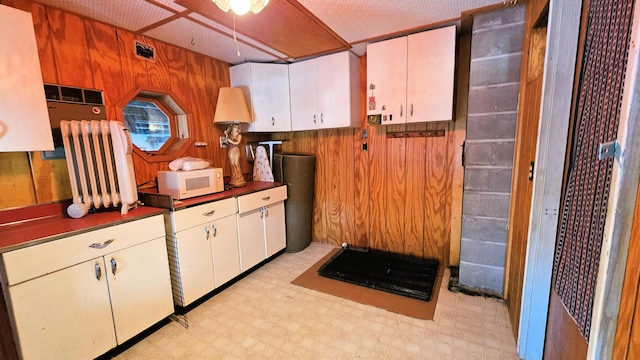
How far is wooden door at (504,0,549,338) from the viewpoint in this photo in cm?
150

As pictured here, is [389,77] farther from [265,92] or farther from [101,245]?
[101,245]

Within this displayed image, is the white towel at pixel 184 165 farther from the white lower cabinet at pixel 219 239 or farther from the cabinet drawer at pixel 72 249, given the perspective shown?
the cabinet drawer at pixel 72 249

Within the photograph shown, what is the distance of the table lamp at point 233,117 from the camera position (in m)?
2.62

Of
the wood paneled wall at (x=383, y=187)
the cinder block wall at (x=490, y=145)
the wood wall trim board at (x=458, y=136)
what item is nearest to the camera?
the cinder block wall at (x=490, y=145)

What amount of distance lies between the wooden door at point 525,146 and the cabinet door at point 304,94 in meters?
1.67

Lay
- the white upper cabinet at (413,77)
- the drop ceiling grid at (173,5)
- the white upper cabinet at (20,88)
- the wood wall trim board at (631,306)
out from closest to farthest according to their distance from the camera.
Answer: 1. the wood wall trim board at (631,306)
2. the white upper cabinet at (20,88)
3. the drop ceiling grid at (173,5)
4. the white upper cabinet at (413,77)

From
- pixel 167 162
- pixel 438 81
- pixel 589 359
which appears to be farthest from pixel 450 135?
pixel 167 162

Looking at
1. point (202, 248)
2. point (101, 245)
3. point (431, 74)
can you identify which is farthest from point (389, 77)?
point (101, 245)

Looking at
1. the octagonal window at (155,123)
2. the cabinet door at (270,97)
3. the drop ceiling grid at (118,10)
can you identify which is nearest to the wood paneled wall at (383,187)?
the cabinet door at (270,97)

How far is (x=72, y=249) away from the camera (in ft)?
4.54

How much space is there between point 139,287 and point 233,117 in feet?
5.43

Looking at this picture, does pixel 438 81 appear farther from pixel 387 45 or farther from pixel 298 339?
pixel 298 339

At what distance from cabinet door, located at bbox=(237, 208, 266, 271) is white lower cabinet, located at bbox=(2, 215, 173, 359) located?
27.4 inches

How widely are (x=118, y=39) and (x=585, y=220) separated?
9.96 ft
